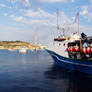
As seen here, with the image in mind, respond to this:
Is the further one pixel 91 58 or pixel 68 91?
pixel 91 58

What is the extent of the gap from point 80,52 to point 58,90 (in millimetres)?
11690

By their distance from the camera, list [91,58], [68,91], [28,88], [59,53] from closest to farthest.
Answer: [68,91] → [28,88] → [91,58] → [59,53]

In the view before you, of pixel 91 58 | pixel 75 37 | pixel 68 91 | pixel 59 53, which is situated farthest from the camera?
pixel 59 53

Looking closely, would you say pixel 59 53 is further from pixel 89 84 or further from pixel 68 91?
pixel 68 91

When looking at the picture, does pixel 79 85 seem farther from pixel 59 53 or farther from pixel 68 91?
pixel 59 53

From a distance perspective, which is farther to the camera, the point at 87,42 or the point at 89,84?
the point at 87,42

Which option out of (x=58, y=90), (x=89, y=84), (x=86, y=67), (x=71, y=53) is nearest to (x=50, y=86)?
(x=58, y=90)

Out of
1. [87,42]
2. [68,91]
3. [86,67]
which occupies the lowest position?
[68,91]

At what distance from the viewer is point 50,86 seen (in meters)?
20.6

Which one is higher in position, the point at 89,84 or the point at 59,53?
the point at 59,53

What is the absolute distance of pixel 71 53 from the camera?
30.7 meters

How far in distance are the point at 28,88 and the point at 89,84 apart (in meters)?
9.73

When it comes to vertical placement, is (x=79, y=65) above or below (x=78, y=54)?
below

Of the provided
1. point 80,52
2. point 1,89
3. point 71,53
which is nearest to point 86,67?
point 80,52
